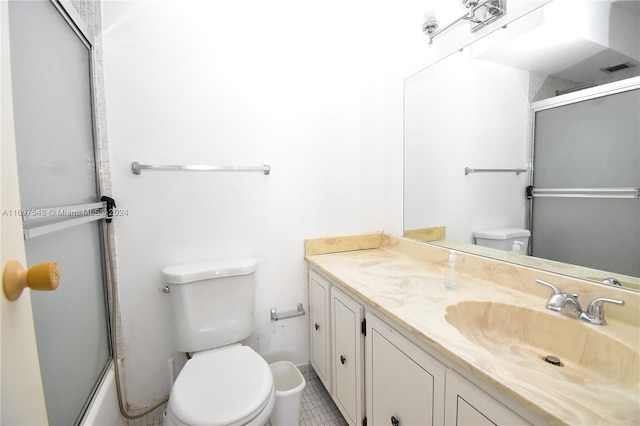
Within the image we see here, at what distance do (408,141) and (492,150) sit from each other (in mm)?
508

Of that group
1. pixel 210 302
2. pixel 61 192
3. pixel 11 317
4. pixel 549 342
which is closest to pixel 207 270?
pixel 210 302

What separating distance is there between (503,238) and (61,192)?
5.64 ft

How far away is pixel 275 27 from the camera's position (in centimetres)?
152

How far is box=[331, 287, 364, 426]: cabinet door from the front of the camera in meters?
1.12

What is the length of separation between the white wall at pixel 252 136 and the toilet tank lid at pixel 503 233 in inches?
20.6

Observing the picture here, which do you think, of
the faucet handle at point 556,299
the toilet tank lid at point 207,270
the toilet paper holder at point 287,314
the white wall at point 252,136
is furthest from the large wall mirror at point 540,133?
the toilet tank lid at point 207,270

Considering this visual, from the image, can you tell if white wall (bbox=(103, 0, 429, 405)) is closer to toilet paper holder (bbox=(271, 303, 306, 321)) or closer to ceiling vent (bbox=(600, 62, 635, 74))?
toilet paper holder (bbox=(271, 303, 306, 321))

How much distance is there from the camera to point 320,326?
1.50 meters

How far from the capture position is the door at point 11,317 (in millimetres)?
411

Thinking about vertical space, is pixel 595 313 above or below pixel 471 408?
above

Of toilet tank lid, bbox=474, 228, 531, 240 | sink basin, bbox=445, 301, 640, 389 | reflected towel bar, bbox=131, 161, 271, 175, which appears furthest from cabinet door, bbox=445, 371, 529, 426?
reflected towel bar, bbox=131, 161, 271, 175

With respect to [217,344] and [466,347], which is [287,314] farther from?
[466,347]

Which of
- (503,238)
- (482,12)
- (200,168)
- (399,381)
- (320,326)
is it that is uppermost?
(482,12)

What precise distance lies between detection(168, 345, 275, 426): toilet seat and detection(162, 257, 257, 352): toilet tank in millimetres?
91
